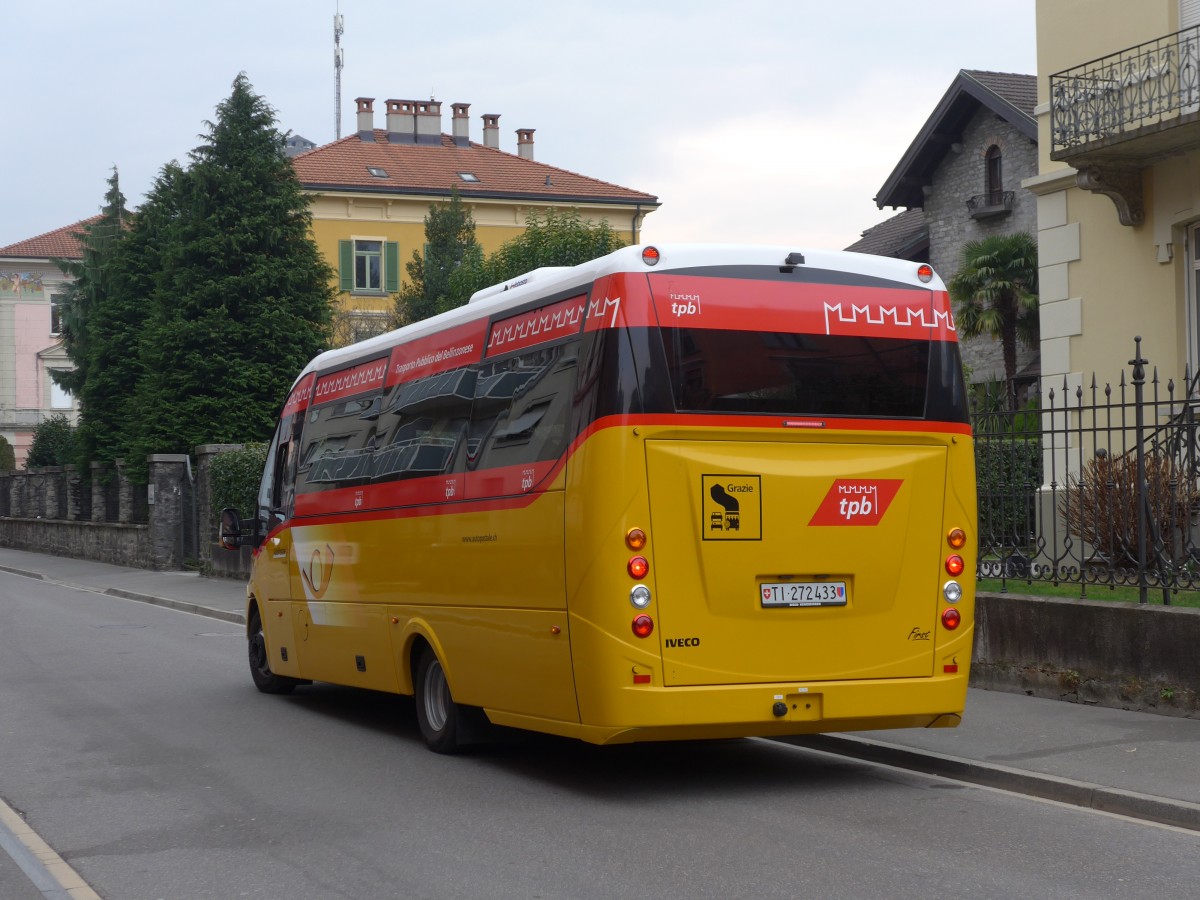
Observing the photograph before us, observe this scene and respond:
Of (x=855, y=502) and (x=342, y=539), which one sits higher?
(x=855, y=502)

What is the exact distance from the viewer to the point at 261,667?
45.5 feet

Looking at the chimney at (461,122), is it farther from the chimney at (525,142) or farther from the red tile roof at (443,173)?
→ the chimney at (525,142)

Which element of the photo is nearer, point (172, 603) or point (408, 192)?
point (172, 603)

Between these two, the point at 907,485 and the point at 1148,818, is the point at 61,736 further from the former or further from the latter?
the point at 1148,818

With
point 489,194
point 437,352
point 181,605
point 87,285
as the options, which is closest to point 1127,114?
point 437,352

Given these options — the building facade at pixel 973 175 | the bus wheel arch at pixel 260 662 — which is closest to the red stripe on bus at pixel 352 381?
the bus wheel arch at pixel 260 662

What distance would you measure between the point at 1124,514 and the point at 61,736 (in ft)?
26.3

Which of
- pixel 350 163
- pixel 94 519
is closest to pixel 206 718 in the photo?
pixel 94 519

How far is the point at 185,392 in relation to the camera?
1415 inches

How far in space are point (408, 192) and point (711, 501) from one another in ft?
179

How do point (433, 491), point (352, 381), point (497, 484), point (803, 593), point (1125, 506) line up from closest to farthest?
point (803, 593) < point (497, 484) < point (433, 491) < point (1125, 506) < point (352, 381)

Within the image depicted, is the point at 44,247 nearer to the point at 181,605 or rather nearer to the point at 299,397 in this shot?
the point at 181,605

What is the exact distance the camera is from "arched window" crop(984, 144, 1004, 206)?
3450 cm

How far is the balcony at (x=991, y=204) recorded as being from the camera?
1348 inches
